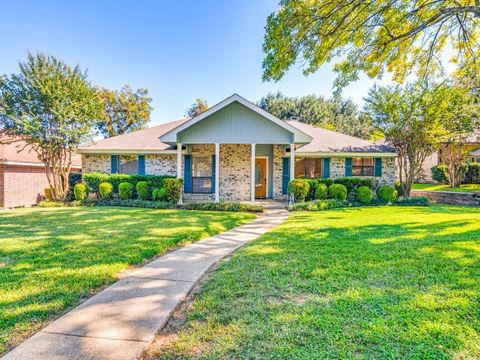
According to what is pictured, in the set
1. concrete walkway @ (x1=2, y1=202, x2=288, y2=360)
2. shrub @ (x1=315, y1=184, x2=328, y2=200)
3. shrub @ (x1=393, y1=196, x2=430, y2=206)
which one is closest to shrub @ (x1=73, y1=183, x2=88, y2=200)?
concrete walkway @ (x1=2, y1=202, x2=288, y2=360)

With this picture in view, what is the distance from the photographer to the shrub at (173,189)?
12773 millimetres

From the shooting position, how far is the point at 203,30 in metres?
14.3

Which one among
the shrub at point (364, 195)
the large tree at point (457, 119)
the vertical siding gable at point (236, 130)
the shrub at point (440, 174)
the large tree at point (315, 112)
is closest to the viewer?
the large tree at point (457, 119)

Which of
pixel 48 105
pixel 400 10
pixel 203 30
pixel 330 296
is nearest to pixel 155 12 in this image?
pixel 203 30

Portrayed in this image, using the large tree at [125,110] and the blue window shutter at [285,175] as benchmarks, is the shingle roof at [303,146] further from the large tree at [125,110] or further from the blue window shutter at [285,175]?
the large tree at [125,110]

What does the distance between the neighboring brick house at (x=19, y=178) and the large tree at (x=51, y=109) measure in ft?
3.68

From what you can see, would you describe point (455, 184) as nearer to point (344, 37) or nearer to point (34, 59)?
point (344, 37)

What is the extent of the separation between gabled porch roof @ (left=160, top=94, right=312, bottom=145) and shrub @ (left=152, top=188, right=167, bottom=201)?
8.11 ft

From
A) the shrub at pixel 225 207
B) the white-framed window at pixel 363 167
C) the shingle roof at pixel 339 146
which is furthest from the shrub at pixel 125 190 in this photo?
the white-framed window at pixel 363 167

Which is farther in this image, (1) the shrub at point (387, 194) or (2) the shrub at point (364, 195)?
(1) the shrub at point (387, 194)

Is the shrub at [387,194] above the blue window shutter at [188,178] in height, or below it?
below

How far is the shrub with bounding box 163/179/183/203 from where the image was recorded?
1277 centimetres

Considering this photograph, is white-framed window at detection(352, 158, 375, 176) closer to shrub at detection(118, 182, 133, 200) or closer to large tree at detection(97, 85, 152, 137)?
shrub at detection(118, 182, 133, 200)

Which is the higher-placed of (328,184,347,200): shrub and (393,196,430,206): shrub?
(328,184,347,200): shrub
